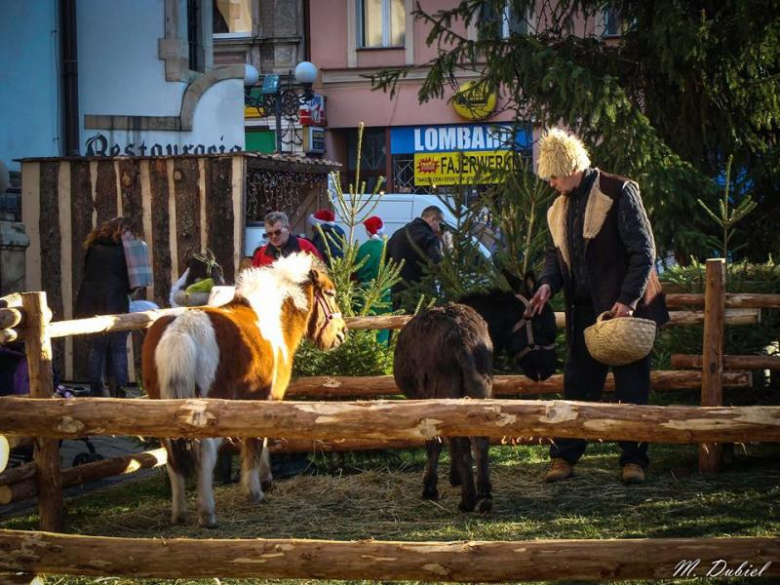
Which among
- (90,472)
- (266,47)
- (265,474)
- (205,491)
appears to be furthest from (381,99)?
(205,491)

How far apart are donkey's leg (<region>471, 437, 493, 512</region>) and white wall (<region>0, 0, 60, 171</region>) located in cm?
1103

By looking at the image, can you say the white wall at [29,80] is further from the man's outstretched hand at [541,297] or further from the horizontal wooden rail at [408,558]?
the horizontal wooden rail at [408,558]

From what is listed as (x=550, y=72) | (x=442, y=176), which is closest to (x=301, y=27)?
(x=442, y=176)

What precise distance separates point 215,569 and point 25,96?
14.0 m

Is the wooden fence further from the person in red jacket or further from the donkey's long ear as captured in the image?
the person in red jacket

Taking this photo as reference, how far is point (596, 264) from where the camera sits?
7.53 metres

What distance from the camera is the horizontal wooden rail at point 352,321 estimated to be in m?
7.58

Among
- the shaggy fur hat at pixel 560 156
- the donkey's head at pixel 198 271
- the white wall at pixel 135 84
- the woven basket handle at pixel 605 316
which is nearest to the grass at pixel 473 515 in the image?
the woven basket handle at pixel 605 316

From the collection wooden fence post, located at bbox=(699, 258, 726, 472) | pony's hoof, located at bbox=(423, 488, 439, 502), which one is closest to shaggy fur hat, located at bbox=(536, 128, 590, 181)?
wooden fence post, located at bbox=(699, 258, 726, 472)

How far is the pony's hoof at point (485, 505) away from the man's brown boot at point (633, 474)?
114cm

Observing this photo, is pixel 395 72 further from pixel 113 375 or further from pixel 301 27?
pixel 301 27

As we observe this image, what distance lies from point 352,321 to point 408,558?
4687 mm

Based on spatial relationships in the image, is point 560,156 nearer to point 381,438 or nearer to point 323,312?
point 323,312

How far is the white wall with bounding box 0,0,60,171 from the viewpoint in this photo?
1678 cm
